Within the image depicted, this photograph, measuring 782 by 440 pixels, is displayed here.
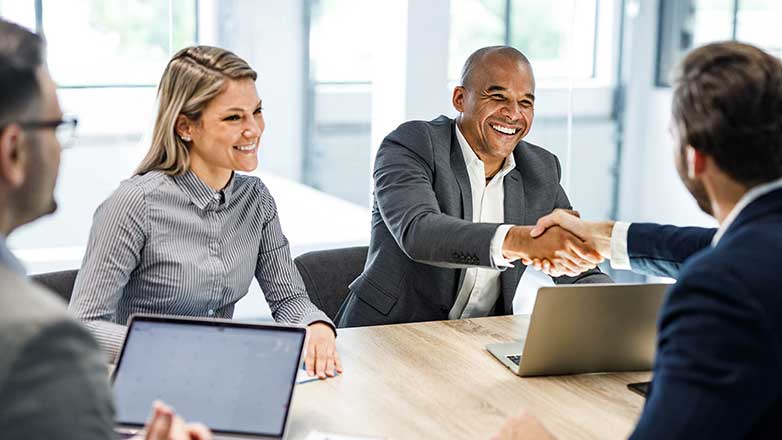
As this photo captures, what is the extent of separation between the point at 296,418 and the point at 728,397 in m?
0.91

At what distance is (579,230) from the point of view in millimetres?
2631

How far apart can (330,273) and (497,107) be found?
0.69 meters

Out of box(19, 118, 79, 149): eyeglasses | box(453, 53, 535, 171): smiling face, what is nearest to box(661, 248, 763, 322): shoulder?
box(19, 118, 79, 149): eyeglasses

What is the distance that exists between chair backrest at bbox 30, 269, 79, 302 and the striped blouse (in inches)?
6.9

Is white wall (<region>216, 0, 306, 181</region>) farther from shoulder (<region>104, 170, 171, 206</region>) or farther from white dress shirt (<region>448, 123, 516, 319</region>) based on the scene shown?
shoulder (<region>104, 170, 171, 206</region>)

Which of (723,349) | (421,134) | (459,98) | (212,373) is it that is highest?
(459,98)

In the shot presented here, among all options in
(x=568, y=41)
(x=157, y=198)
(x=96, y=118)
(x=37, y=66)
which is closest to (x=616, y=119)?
(x=568, y=41)

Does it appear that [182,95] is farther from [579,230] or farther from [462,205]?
[579,230]

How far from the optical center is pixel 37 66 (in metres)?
1.22

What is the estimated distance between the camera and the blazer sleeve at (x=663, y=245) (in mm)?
2314

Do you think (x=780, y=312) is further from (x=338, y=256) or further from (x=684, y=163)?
(x=338, y=256)

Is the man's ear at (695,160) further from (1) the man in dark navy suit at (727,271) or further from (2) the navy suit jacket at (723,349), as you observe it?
(2) the navy suit jacket at (723,349)

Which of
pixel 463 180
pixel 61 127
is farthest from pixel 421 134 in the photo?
pixel 61 127

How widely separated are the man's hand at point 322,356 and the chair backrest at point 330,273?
1.91 ft
